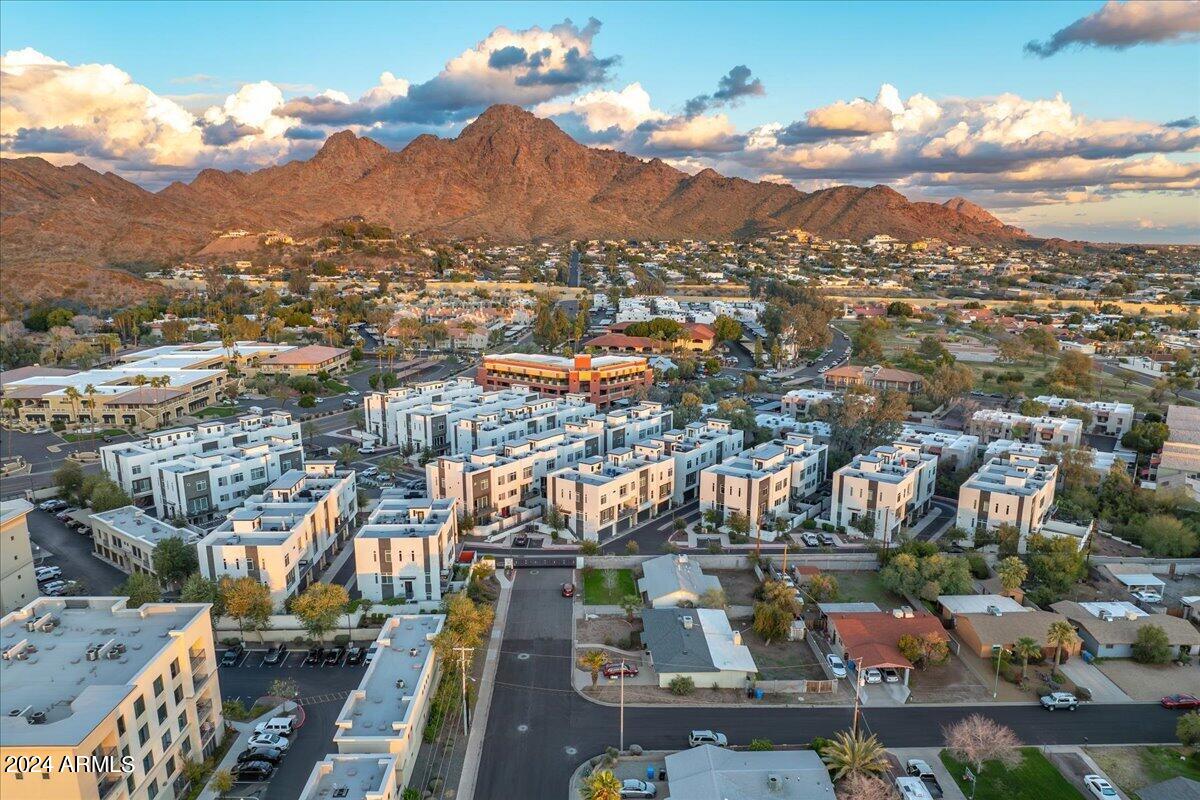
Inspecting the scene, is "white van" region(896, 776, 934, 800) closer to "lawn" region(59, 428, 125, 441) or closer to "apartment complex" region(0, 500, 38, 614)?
"apartment complex" region(0, 500, 38, 614)

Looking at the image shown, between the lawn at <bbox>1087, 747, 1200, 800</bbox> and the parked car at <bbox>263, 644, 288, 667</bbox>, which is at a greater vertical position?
the parked car at <bbox>263, 644, 288, 667</bbox>

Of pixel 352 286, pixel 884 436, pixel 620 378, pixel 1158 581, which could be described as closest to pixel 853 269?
pixel 352 286

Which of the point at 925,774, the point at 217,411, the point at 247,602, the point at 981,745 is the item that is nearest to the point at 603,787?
the point at 925,774

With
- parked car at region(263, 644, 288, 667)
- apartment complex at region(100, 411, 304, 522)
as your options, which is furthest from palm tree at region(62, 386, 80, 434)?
parked car at region(263, 644, 288, 667)

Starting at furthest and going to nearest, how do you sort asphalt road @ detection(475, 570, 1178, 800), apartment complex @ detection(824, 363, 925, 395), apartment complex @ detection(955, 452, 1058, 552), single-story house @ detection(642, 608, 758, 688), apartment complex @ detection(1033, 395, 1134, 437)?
1. apartment complex @ detection(824, 363, 925, 395)
2. apartment complex @ detection(1033, 395, 1134, 437)
3. apartment complex @ detection(955, 452, 1058, 552)
4. single-story house @ detection(642, 608, 758, 688)
5. asphalt road @ detection(475, 570, 1178, 800)

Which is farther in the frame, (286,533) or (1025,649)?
(286,533)

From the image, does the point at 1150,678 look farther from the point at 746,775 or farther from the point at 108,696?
the point at 108,696
